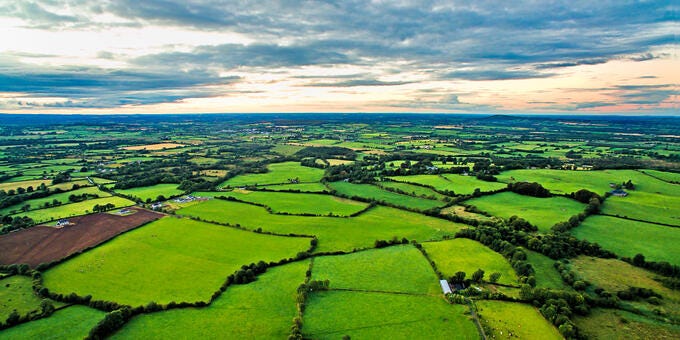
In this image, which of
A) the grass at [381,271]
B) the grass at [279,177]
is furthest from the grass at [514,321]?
the grass at [279,177]

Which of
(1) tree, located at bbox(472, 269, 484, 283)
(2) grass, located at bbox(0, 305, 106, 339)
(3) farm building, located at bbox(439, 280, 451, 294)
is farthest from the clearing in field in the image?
(2) grass, located at bbox(0, 305, 106, 339)

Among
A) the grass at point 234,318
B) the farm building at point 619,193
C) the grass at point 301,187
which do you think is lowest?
the grass at point 234,318

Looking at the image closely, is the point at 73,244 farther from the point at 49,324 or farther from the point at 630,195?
the point at 630,195

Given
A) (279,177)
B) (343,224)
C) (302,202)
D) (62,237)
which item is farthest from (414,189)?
(62,237)

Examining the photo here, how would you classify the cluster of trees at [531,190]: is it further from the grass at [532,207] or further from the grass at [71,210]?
the grass at [71,210]

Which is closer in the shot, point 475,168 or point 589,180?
point 589,180

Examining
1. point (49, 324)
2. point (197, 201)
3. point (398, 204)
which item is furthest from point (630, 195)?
point (49, 324)

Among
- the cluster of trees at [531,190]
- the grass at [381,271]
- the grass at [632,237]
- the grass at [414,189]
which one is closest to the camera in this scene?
the grass at [381,271]
